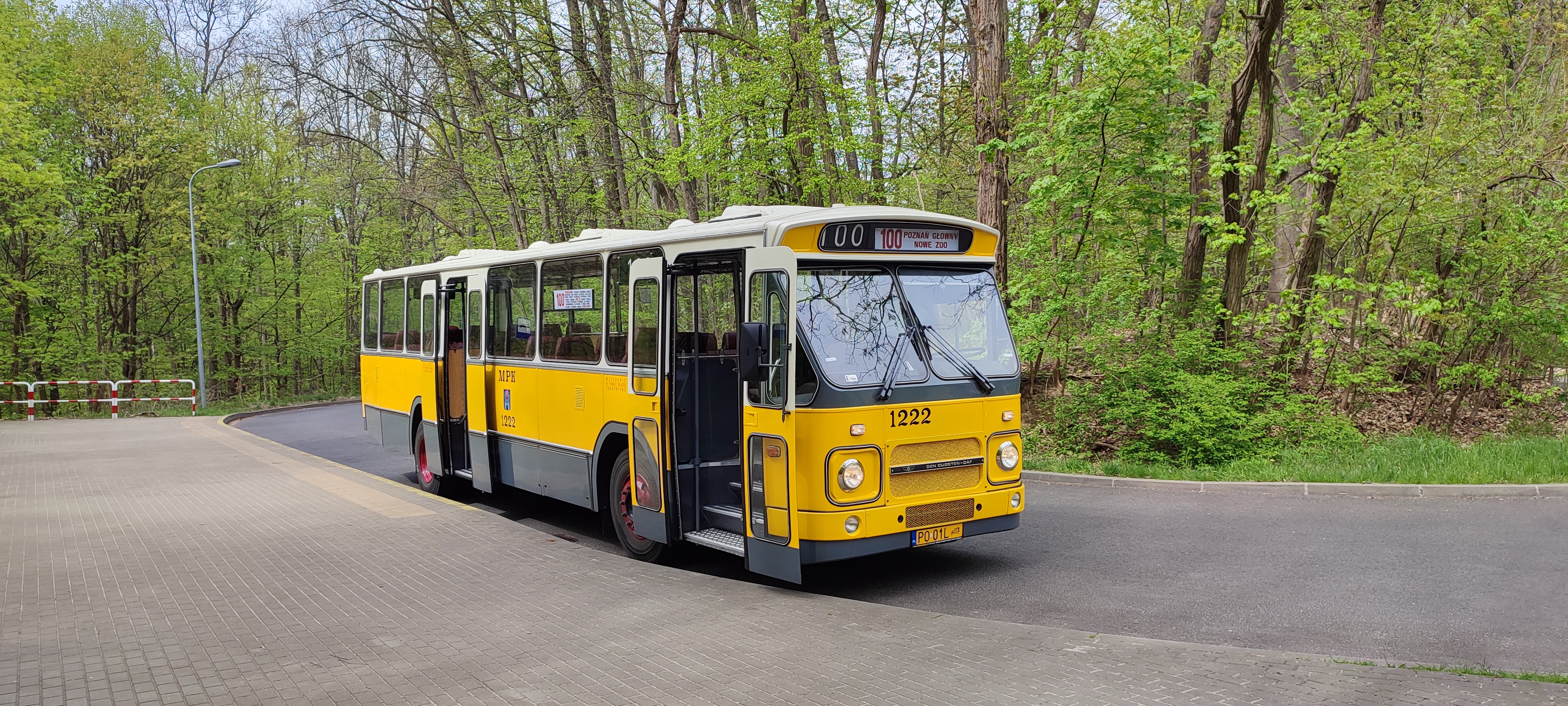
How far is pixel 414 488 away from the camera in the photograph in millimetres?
13297

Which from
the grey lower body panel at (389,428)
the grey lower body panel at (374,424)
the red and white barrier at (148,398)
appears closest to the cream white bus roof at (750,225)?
the grey lower body panel at (389,428)

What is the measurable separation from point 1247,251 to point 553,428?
11512 mm

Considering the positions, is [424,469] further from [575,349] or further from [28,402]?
[28,402]

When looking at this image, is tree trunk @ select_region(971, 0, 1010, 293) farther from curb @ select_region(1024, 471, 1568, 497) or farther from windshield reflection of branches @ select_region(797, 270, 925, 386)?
windshield reflection of branches @ select_region(797, 270, 925, 386)

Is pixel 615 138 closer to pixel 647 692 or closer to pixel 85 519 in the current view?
pixel 85 519

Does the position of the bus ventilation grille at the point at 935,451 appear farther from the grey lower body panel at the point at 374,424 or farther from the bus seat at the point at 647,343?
the grey lower body panel at the point at 374,424

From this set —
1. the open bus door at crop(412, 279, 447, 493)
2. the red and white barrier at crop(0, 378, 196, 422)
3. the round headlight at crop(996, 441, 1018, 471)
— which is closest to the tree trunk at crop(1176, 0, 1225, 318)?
the round headlight at crop(996, 441, 1018, 471)

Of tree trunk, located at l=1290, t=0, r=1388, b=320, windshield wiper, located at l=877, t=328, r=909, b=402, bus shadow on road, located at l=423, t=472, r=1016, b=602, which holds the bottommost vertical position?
bus shadow on road, located at l=423, t=472, r=1016, b=602

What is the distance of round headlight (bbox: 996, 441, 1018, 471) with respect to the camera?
796 cm

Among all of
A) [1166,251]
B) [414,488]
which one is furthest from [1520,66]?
[414,488]

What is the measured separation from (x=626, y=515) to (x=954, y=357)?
3.36 m

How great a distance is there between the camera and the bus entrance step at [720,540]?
7711mm

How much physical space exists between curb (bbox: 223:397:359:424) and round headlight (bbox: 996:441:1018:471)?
24.1m

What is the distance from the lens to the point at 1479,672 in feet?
16.7
